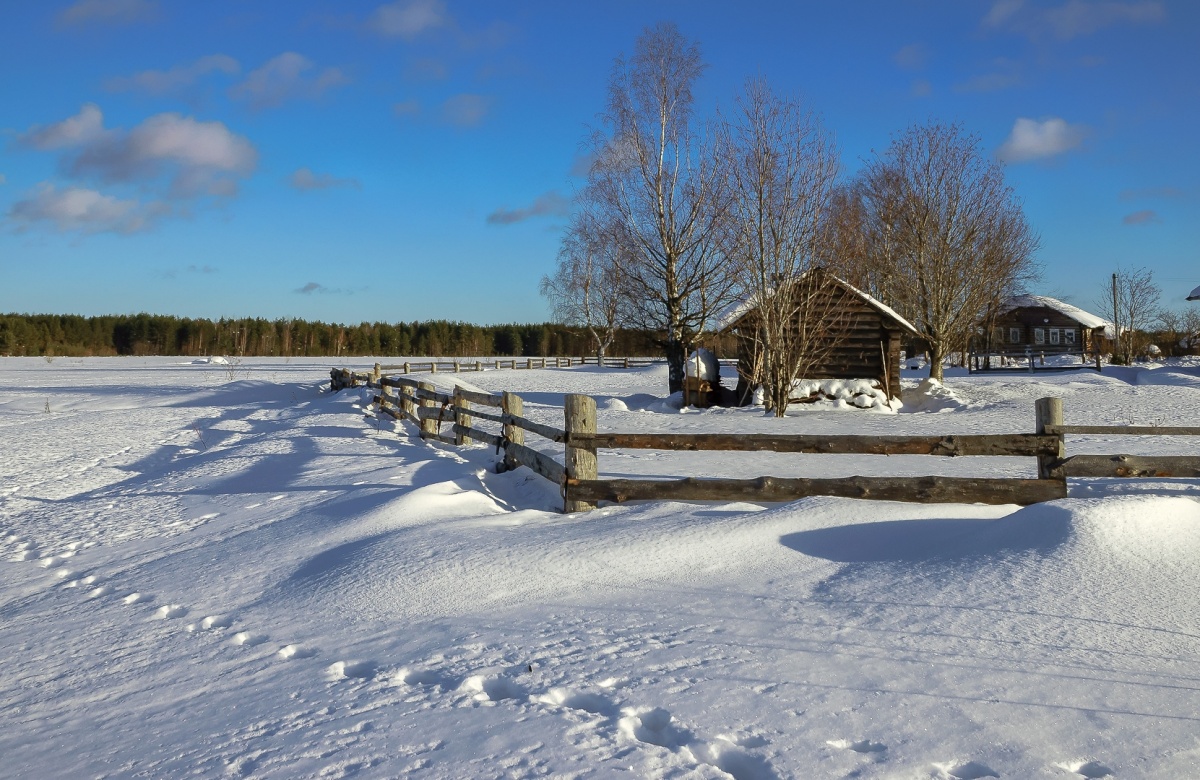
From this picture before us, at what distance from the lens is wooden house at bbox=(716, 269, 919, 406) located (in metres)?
21.6

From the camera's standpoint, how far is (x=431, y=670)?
4.14 meters

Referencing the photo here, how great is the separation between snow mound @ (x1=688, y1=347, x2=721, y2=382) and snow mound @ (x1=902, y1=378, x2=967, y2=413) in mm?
5647

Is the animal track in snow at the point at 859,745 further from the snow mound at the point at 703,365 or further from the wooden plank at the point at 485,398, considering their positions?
the snow mound at the point at 703,365

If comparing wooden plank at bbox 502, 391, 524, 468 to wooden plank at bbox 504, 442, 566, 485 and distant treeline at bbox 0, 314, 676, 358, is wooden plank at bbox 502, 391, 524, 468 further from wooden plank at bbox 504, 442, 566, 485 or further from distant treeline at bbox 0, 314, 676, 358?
distant treeline at bbox 0, 314, 676, 358

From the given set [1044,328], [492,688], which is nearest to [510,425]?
[492,688]

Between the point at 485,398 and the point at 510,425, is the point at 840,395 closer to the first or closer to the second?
the point at 485,398

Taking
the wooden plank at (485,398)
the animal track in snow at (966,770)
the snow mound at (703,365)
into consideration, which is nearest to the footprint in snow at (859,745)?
the animal track in snow at (966,770)

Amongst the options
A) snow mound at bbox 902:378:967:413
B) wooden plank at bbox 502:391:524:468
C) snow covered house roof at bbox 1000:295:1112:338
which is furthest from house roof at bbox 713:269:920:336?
snow covered house roof at bbox 1000:295:1112:338

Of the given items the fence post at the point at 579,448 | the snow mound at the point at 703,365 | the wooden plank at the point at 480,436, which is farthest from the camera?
the snow mound at the point at 703,365

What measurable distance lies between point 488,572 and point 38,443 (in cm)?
1405

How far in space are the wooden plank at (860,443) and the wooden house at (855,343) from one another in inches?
548

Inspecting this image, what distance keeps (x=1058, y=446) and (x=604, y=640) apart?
448 cm

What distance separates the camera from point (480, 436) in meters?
12.1

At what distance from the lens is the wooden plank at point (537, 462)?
7892 millimetres
